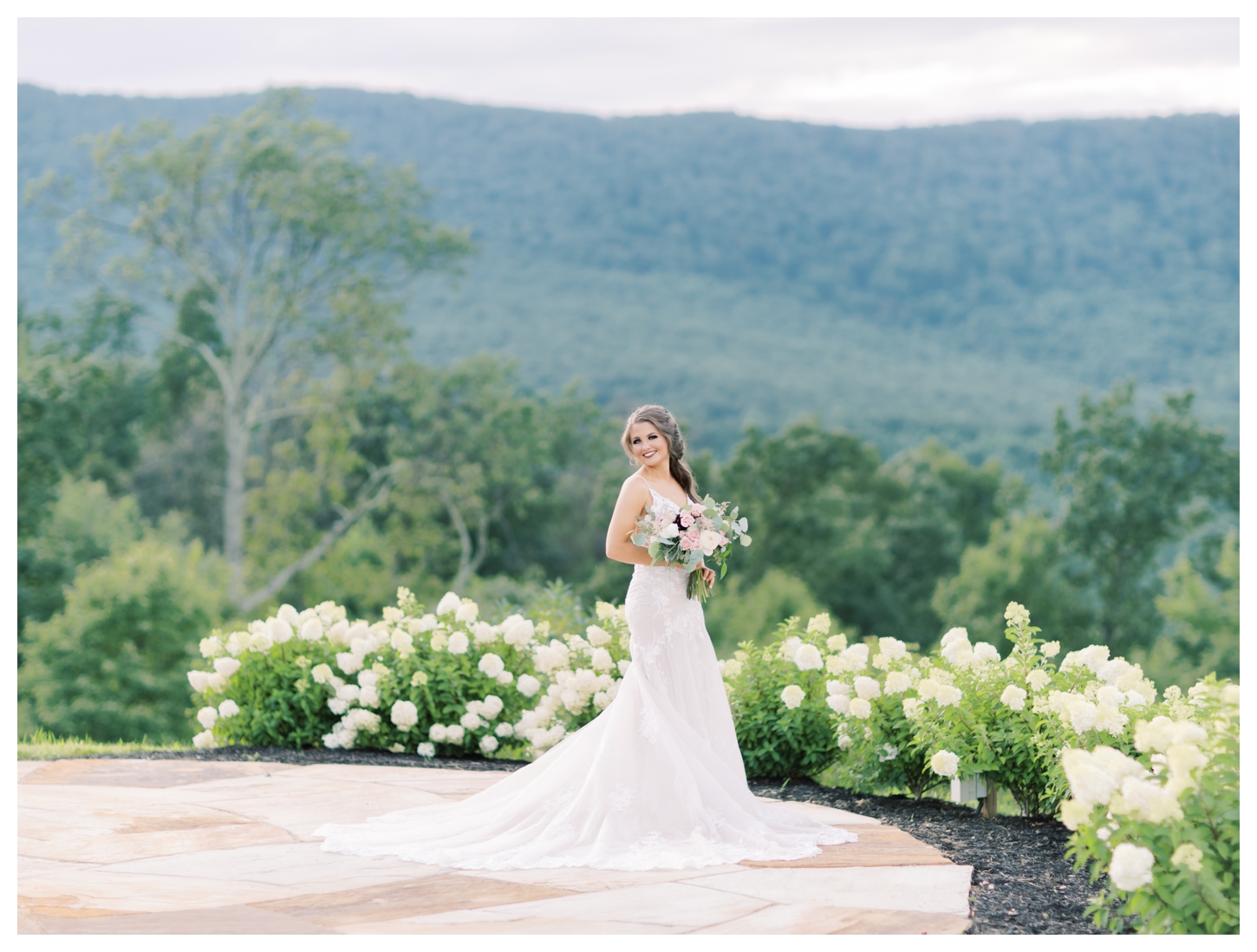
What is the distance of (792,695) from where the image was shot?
20.2ft

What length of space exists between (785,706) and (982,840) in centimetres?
149

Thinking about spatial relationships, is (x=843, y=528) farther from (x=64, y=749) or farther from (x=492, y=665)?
(x=64, y=749)

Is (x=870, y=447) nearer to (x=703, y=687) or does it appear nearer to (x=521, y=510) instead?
(x=521, y=510)

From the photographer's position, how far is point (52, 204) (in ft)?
91.4

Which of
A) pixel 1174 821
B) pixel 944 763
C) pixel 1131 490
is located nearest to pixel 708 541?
pixel 944 763

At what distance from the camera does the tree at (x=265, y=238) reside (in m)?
28.1

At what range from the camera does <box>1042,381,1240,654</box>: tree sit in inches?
1200

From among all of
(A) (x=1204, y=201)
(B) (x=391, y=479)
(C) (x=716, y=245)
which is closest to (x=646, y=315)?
(C) (x=716, y=245)

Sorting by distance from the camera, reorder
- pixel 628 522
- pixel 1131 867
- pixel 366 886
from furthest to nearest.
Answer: pixel 628 522
pixel 366 886
pixel 1131 867

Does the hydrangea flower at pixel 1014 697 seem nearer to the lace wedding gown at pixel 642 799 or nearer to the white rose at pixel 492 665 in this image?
the lace wedding gown at pixel 642 799

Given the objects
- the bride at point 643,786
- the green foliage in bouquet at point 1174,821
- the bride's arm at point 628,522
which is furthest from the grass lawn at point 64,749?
the green foliage in bouquet at point 1174,821

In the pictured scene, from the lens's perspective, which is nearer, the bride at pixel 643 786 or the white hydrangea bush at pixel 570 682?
the bride at pixel 643 786

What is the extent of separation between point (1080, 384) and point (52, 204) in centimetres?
3996

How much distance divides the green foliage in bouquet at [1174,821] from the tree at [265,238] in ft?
84.9
